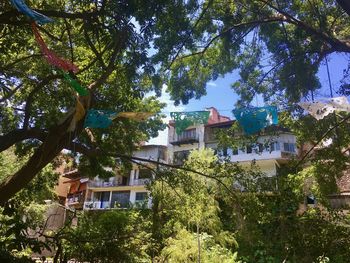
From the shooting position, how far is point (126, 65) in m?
6.00

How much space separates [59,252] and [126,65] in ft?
11.8

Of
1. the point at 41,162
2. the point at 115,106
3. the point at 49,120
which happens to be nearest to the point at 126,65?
the point at 41,162

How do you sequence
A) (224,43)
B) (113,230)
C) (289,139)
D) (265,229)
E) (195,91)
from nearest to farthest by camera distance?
(265,229) → (224,43) → (195,91) → (113,230) → (289,139)

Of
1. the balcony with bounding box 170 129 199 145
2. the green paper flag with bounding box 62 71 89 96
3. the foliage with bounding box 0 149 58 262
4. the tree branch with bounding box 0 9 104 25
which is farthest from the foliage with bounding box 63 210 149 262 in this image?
the balcony with bounding box 170 129 199 145

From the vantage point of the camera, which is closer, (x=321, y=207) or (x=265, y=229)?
(x=265, y=229)

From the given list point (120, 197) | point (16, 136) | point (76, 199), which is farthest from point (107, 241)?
point (76, 199)

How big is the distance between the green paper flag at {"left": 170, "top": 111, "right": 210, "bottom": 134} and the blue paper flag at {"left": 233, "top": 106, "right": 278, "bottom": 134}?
476 millimetres

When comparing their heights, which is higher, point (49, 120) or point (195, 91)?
point (195, 91)

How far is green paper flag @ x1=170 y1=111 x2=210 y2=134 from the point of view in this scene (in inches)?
232

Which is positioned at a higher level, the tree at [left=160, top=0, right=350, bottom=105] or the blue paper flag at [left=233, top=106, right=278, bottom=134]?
the tree at [left=160, top=0, right=350, bottom=105]

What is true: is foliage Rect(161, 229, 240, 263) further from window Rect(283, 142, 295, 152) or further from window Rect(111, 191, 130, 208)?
window Rect(111, 191, 130, 208)

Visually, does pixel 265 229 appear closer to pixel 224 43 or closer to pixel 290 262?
pixel 290 262

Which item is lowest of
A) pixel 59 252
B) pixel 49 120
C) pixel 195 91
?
pixel 59 252

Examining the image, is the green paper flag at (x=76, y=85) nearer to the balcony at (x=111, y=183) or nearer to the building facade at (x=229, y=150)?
the building facade at (x=229, y=150)
